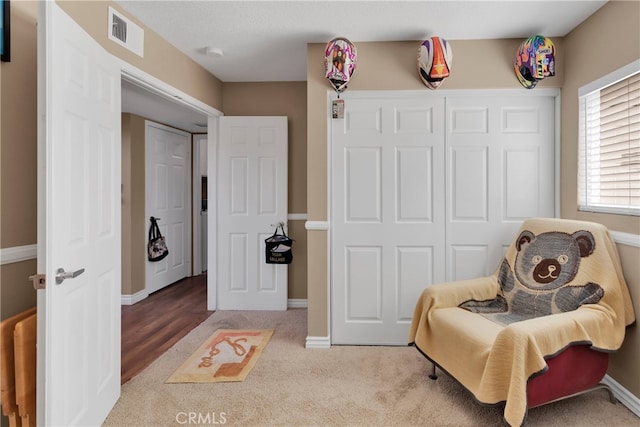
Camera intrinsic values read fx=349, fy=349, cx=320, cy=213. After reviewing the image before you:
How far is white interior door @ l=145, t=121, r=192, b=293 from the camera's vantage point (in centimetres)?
427

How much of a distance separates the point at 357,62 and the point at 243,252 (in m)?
2.20

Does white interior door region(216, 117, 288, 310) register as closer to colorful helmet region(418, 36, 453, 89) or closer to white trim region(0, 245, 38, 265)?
colorful helmet region(418, 36, 453, 89)

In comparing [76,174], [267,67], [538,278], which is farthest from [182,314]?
[538,278]

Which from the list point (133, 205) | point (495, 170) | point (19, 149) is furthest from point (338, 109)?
point (133, 205)

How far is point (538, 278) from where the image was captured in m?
2.22

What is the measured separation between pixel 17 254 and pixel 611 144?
133 inches

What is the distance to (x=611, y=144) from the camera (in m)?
2.26

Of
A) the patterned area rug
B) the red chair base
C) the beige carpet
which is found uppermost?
the red chair base

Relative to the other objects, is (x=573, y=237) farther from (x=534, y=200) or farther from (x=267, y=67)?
(x=267, y=67)

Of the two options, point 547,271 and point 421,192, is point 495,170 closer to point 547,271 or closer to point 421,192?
point 421,192

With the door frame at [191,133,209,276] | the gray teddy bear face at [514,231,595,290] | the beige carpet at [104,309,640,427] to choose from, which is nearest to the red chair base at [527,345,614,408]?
the beige carpet at [104,309,640,427]

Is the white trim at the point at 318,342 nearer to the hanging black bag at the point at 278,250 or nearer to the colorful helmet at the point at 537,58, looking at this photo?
the hanging black bag at the point at 278,250

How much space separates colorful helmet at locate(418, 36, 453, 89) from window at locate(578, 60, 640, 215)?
0.95 metres

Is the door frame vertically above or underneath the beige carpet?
above
